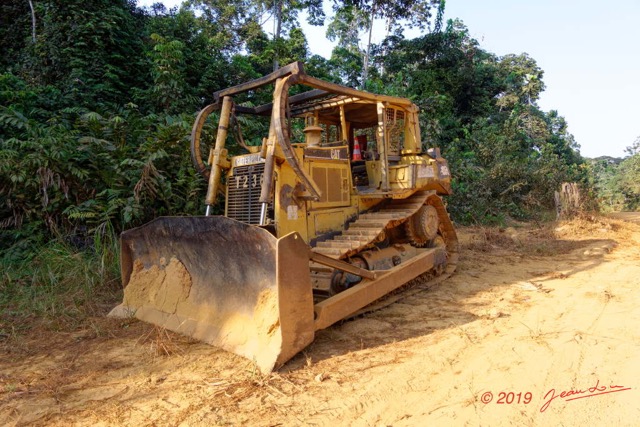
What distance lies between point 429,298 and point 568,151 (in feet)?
89.6

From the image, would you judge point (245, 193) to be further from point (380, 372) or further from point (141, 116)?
point (141, 116)

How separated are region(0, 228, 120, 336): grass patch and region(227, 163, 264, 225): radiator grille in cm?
201

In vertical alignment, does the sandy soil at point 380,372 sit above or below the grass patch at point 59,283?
below

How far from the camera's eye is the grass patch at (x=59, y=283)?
4.87 metres

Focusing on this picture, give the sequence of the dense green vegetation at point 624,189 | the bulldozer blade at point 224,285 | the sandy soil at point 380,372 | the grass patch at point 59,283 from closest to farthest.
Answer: the sandy soil at point 380,372 → the bulldozer blade at point 224,285 → the grass patch at point 59,283 → the dense green vegetation at point 624,189

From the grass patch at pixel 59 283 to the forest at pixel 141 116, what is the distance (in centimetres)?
2

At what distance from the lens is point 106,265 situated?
593cm

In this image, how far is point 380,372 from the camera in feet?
11.0

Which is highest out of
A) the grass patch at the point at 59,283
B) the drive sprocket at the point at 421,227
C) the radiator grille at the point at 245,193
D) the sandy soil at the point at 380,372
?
the radiator grille at the point at 245,193

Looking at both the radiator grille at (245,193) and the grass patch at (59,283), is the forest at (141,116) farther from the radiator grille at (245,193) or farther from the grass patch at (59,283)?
the radiator grille at (245,193)

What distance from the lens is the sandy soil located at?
2750 mm

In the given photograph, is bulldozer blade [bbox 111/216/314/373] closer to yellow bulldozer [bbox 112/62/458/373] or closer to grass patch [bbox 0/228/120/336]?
yellow bulldozer [bbox 112/62/458/373]

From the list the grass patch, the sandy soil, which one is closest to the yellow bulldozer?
the sandy soil
